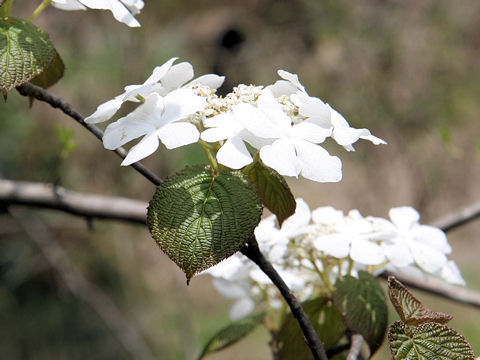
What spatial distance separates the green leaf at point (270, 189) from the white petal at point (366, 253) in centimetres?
10

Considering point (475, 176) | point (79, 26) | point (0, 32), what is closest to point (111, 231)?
point (79, 26)

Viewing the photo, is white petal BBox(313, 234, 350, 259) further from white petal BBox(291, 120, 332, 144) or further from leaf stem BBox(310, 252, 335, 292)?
white petal BBox(291, 120, 332, 144)

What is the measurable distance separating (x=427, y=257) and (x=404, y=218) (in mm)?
61

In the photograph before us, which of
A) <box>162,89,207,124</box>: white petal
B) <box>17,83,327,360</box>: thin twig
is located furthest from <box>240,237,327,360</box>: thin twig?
<box>162,89,207,124</box>: white petal

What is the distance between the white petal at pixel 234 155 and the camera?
353 mm

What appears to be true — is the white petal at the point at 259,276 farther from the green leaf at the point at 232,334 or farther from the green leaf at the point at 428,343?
the green leaf at the point at 428,343

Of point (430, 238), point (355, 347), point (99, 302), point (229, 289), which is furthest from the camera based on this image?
point (99, 302)

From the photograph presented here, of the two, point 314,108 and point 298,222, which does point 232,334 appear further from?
point 314,108

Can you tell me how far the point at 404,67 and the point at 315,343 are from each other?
11.4 ft

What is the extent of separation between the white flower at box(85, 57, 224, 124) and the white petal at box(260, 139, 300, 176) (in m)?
0.10

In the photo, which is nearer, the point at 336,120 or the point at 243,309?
the point at 336,120

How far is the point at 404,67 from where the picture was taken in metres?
3.60

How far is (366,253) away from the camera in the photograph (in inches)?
19.6

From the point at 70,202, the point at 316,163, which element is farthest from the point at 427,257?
the point at 70,202
